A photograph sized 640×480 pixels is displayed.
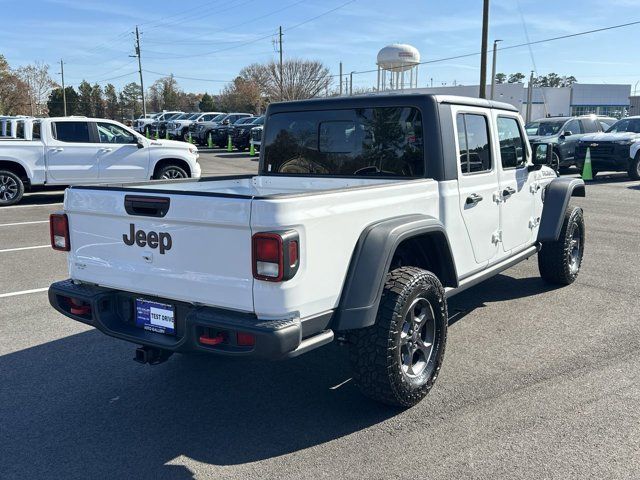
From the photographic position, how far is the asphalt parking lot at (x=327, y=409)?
314cm

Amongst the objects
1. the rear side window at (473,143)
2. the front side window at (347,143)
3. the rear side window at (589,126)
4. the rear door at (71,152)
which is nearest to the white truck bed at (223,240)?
the front side window at (347,143)

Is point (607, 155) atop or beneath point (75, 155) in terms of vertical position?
beneath

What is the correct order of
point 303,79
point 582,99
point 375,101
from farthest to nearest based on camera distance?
point 582,99, point 303,79, point 375,101

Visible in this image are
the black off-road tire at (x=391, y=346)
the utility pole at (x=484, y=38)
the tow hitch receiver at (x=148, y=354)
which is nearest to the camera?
the black off-road tire at (x=391, y=346)

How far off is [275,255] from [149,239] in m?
0.89

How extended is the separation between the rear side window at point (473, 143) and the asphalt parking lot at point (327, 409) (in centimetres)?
130

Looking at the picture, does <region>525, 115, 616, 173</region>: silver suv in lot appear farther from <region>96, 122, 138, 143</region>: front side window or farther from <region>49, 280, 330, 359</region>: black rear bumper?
<region>49, 280, 330, 359</region>: black rear bumper

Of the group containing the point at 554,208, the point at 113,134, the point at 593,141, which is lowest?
the point at 554,208

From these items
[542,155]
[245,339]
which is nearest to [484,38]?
[542,155]

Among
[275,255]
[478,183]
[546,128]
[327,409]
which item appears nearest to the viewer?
[275,255]

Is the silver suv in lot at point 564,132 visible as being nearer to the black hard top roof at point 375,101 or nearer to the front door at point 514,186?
the front door at point 514,186

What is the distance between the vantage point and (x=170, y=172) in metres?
13.8

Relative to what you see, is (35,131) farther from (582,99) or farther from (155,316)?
(582,99)

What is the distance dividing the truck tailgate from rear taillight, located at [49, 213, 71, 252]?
5cm
